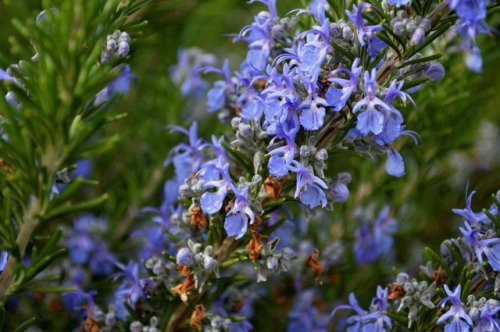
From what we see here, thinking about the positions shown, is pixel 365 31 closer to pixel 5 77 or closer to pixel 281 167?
pixel 281 167

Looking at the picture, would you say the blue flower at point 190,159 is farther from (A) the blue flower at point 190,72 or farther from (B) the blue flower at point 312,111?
(A) the blue flower at point 190,72

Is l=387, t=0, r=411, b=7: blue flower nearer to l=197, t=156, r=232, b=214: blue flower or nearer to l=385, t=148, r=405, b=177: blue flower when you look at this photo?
l=385, t=148, r=405, b=177: blue flower

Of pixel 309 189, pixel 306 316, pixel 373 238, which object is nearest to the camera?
pixel 309 189

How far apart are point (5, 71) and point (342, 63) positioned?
64cm

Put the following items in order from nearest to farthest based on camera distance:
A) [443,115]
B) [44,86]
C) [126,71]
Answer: [44,86] < [126,71] < [443,115]

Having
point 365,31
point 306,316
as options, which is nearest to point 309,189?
point 365,31

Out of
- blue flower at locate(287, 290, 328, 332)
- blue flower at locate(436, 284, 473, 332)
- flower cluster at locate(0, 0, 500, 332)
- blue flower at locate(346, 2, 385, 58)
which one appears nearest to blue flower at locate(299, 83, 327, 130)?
flower cluster at locate(0, 0, 500, 332)

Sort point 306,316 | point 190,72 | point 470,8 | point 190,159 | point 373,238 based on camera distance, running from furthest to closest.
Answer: point 190,72 → point 373,238 → point 306,316 → point 190,159 → point 470,8

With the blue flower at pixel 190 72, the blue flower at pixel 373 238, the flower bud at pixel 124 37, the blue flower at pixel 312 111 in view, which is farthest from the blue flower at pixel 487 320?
the blue flower at pixel 190 72

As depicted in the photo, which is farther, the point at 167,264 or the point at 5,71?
the point at 167,264

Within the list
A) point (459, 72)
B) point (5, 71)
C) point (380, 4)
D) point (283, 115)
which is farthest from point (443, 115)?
point (5, 71)

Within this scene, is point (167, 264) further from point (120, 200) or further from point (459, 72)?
point (459, 72)

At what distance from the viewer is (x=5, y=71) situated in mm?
1210

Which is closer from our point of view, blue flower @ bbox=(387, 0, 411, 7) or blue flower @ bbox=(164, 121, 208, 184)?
blue flower @ bbox=(387, 0, 411, 7)
